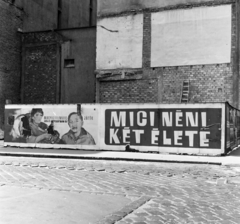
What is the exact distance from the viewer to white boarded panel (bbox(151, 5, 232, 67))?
61.6ft

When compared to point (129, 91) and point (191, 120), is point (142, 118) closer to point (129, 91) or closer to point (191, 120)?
point (191, 120)

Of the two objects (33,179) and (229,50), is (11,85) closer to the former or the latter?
(229,50)

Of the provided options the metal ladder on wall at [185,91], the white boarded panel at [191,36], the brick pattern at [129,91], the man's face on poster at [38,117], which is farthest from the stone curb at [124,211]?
the brick pattern at [129,91]

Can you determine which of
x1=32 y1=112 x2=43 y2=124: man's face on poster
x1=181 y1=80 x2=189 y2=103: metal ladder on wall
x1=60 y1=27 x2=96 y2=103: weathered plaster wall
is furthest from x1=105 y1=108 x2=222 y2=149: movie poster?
x1=60 y1=27 x2=96 y2=103: weathered plaster wall

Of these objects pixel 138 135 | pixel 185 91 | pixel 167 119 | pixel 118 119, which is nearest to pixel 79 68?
pixel 185 91

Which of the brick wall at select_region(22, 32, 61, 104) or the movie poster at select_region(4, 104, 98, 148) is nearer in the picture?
the movie poster at select_region(4, 104, 98, 148)

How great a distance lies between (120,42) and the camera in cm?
2112

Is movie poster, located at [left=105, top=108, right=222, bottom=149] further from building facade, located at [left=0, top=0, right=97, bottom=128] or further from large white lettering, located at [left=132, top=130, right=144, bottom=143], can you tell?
building facade, located at [left=0, top=0, right=97, bottom=128]

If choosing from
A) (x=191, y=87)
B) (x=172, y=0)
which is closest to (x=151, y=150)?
(x=191, y=87)

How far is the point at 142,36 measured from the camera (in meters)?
20.5

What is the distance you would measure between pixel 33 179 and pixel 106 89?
14.6 meters

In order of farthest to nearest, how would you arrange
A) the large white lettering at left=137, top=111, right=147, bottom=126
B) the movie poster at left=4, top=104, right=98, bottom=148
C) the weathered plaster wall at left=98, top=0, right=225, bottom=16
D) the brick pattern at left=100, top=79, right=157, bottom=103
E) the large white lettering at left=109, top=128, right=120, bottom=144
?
the brick pattern at left=100, top=79, right=157, bottom=103, the weathered plaster wall at left=98, top=0, right=225, bottom=16, the movie poster at left=4, top=104, right=98, bottom=148, the large white lettering at left=109, top=128, right=120, bottom=144, the large white lettering at left=137, top=111, right=147, bottom=126

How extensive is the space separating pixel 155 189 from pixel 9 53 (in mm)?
21841

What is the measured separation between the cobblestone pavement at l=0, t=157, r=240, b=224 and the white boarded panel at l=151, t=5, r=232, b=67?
10962 millimetres
